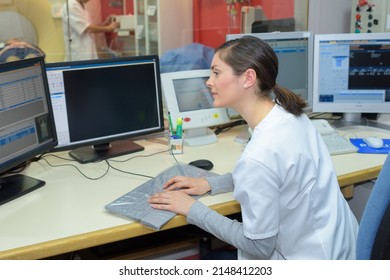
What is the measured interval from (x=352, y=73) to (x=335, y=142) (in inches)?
16.9

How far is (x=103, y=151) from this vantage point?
1.83 m

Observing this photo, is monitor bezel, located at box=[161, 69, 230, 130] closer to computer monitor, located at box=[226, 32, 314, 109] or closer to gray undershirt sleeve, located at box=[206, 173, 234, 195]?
computer monitor, located at box=[226, 32, 314, 109]

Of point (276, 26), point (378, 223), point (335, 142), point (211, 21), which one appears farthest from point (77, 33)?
point (378, 223)

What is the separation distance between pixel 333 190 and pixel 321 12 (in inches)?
73.5

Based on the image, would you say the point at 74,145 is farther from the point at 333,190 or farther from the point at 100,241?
the point at 333,190

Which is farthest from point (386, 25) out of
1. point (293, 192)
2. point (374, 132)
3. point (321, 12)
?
point (293, 192)

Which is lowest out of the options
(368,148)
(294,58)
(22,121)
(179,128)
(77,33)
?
(368,148)

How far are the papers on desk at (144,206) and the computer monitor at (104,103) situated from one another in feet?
1.23

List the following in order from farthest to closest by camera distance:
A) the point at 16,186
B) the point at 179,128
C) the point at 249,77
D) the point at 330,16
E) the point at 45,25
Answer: the point at 45,25 < the point at 330,16 < the point at 179,128 < the point at 16,186 < the point at 249,77

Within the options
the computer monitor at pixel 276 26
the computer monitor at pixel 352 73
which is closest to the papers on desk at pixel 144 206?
the computer monitor at pixel 352 73

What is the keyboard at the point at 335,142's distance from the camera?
5.93ft

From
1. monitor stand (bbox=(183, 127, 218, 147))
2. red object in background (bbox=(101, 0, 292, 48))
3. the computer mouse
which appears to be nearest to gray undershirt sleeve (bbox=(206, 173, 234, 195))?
monitor stand (bbox=(183, 127, 218, 147))

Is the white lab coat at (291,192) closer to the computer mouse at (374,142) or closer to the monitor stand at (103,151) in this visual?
the computer mouse at (374,142)

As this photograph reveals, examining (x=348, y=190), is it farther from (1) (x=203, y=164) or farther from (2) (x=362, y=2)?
(2) (x=362, y=2)
